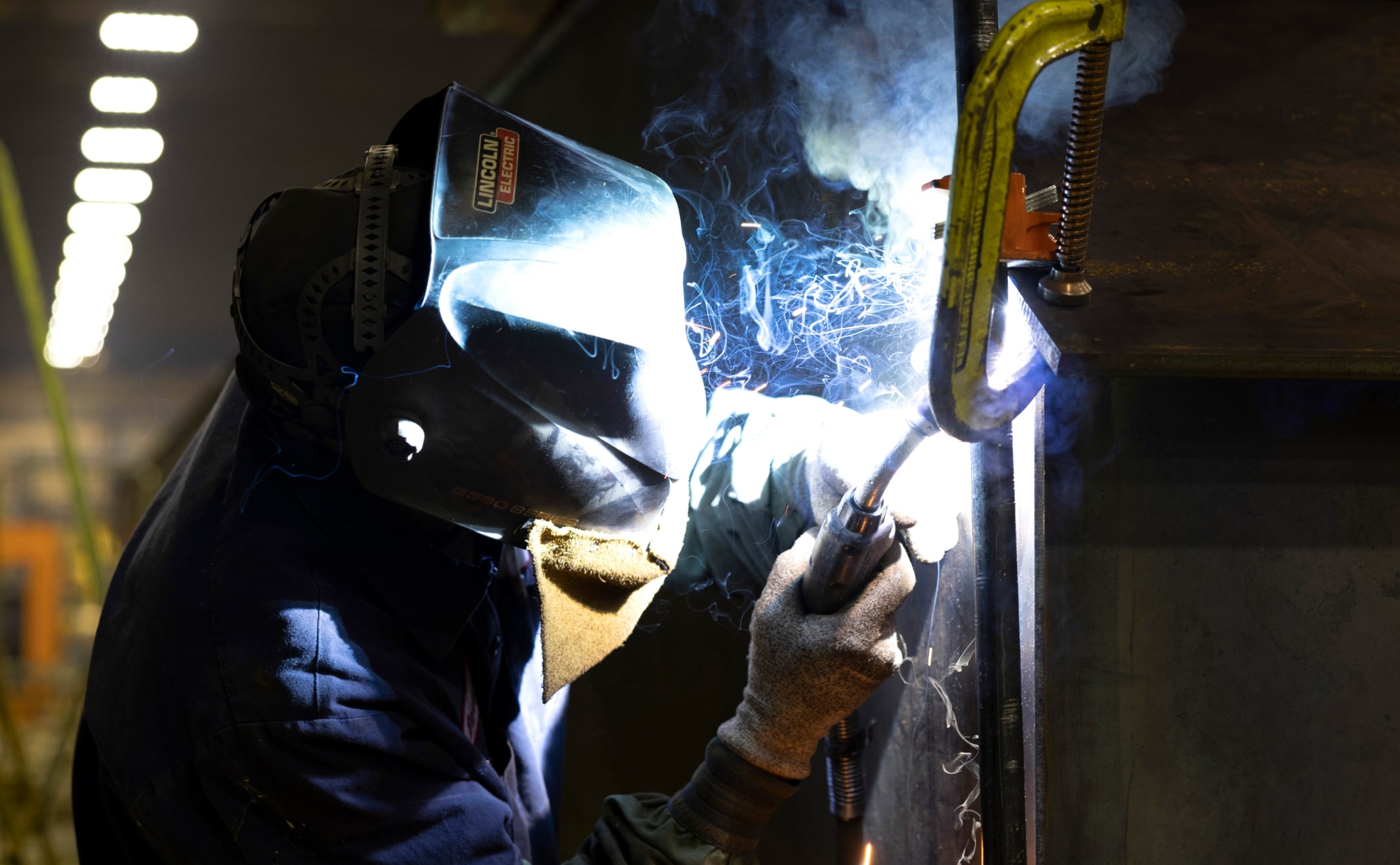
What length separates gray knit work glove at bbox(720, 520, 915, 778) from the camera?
1.13m

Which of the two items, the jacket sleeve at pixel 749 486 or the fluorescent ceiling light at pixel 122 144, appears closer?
the jacket sleeve at pixel 749 486

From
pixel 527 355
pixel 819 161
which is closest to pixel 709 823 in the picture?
pixel 527 355

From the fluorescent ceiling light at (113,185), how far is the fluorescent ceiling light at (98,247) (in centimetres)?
19

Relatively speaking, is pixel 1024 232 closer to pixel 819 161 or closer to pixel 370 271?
pixel 819 161

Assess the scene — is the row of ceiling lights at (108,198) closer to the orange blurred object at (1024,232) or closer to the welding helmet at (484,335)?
the welding helmet at (484,335)

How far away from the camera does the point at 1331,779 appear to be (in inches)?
37.2

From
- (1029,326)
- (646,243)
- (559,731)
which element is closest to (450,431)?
(646,243)

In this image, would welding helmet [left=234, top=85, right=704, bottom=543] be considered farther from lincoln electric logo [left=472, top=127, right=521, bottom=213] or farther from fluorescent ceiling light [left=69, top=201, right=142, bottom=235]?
fluorescent ceiling light [left=69, top=201, right=142, bottom=235]

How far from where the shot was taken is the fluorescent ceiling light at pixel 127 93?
297cm

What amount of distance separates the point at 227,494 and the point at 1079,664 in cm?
107

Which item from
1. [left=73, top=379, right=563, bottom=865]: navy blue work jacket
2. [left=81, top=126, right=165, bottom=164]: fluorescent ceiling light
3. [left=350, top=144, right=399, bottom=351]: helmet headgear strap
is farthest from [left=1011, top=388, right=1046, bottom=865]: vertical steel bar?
[left=81, top=126, right=165, bottom=164]: fluorescent ceiling light

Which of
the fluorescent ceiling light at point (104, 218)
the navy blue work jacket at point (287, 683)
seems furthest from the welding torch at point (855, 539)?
the fluorescent ceiling light at point (104, 218)

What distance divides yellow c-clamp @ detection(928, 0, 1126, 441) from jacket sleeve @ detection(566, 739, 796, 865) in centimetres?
64

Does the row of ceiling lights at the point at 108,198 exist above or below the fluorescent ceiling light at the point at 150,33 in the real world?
below
